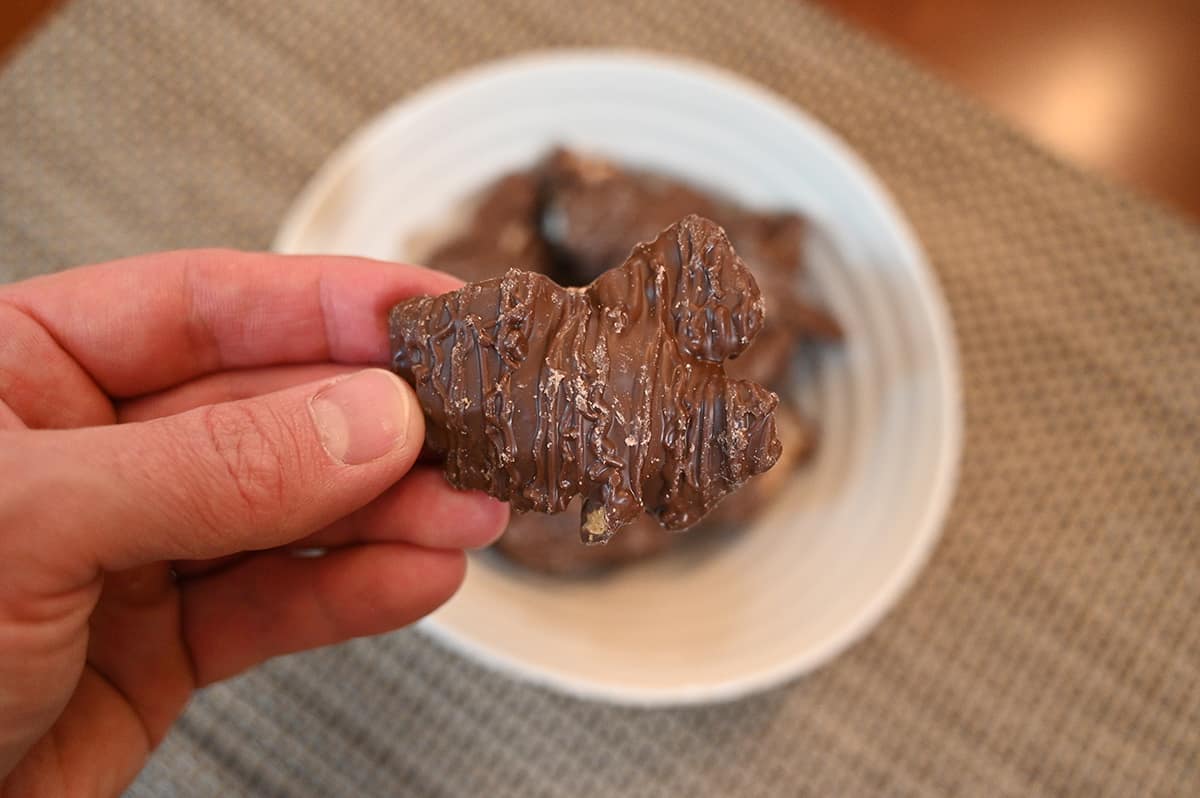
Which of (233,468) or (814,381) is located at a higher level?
(233,468)

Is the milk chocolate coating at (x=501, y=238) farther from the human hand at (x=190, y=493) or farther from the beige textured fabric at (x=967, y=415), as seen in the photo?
the beige textured fabric at (x=967, y=415)

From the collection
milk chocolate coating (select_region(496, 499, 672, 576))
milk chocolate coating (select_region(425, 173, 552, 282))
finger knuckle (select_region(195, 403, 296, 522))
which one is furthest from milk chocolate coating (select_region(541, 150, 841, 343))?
finger knuckle (select_region(195, 403, 296, 522))

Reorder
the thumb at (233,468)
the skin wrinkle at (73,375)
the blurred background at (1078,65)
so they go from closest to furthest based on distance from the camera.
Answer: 1. the thumb at (233,468)
2. the skin wrinkle at (73,375)
3. the blurred background at (1078,65)

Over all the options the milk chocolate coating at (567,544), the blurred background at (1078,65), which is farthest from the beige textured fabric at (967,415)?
the milk chocolate coating at (567,544)

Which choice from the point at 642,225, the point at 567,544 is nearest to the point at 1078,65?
the point at 642,225

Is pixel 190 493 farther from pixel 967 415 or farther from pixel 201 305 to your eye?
A: pixel 967 415

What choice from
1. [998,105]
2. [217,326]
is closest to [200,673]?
[217,326]
